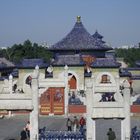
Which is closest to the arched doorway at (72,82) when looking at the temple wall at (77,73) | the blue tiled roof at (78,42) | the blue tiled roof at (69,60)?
the temple wall at (77,73)

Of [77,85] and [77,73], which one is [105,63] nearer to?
[77,73]

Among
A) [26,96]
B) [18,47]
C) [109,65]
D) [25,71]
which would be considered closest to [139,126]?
[26,96]

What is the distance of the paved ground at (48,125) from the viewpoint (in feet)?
88.1

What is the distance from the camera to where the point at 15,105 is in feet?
68.7

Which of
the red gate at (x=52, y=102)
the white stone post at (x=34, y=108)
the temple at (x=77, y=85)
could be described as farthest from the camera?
the red gate at (x=52, y=102)

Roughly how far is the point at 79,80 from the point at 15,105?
Result: 80.5 feet

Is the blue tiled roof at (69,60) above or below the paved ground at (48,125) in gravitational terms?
above

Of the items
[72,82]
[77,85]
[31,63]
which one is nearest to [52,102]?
[77,85]

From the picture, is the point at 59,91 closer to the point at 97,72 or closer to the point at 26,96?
the point at 97,72

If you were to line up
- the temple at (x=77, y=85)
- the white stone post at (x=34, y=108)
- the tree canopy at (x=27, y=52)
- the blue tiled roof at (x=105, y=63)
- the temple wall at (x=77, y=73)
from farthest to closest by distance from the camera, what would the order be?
the tree canopy at (x=27, y=52)
the temple wall at (x=77, y=73)
the blue tiled roof at (x=105, y=63)
the white stone post at (x=34, y=108)
the temple at (x=77, y=85)

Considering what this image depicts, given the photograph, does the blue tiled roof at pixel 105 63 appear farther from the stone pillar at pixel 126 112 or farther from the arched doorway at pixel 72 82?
the stone pillar at pixel 126 112

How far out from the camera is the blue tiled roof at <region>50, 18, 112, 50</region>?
50.6 meters

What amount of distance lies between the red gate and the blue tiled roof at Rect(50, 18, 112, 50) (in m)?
14.8

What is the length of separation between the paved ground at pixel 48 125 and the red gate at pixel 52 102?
75 centimetres
